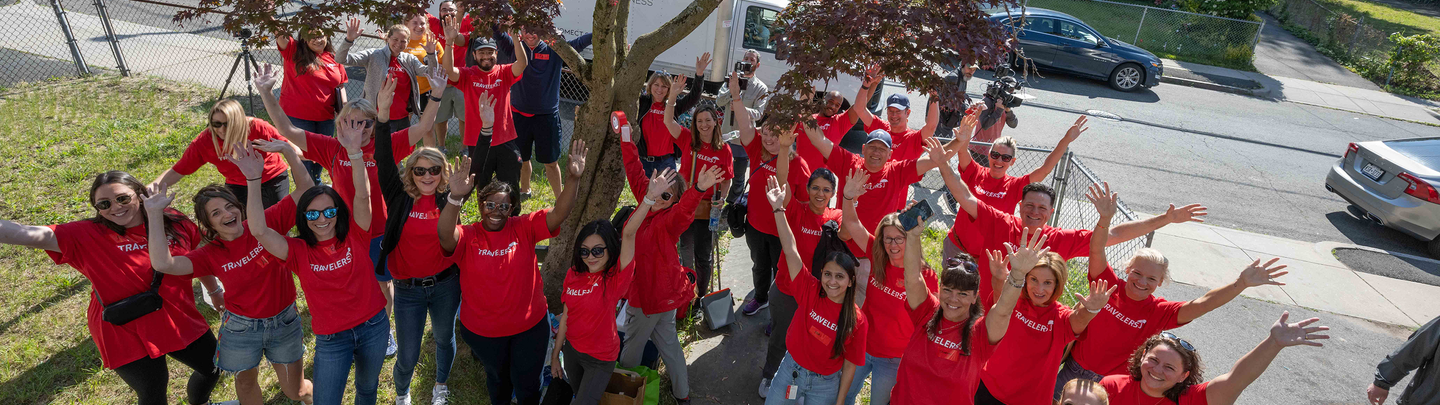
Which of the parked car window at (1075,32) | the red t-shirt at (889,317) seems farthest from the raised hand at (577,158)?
the parked car window at (1075,32)

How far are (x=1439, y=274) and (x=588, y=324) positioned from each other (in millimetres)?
8818

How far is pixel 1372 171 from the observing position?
27.2 ft

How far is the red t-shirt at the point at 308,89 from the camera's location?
18.7ft

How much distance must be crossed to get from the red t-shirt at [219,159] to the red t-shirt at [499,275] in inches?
62.6

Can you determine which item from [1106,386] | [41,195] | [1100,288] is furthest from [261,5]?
[41,195]

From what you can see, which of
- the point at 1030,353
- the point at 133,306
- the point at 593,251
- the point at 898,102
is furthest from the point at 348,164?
the point at 898,102

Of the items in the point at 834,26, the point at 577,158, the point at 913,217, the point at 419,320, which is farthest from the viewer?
the point at 577,158

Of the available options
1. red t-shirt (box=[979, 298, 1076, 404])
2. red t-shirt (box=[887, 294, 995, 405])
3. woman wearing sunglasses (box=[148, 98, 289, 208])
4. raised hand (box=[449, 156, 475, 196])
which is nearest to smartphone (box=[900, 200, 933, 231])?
red t-shirt (box=[887, 294, 995, 405])

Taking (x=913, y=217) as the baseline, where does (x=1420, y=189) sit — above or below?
below

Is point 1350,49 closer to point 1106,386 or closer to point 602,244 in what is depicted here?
point 1106,386

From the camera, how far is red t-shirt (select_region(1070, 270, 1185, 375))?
145 inches

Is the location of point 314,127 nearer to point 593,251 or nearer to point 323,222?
point 323,222

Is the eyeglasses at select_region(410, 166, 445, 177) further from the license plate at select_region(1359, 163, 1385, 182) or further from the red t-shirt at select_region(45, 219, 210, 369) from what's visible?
the license plate at select_region(1359, 163, 1385, 182)

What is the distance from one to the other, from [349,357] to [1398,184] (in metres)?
10.3
